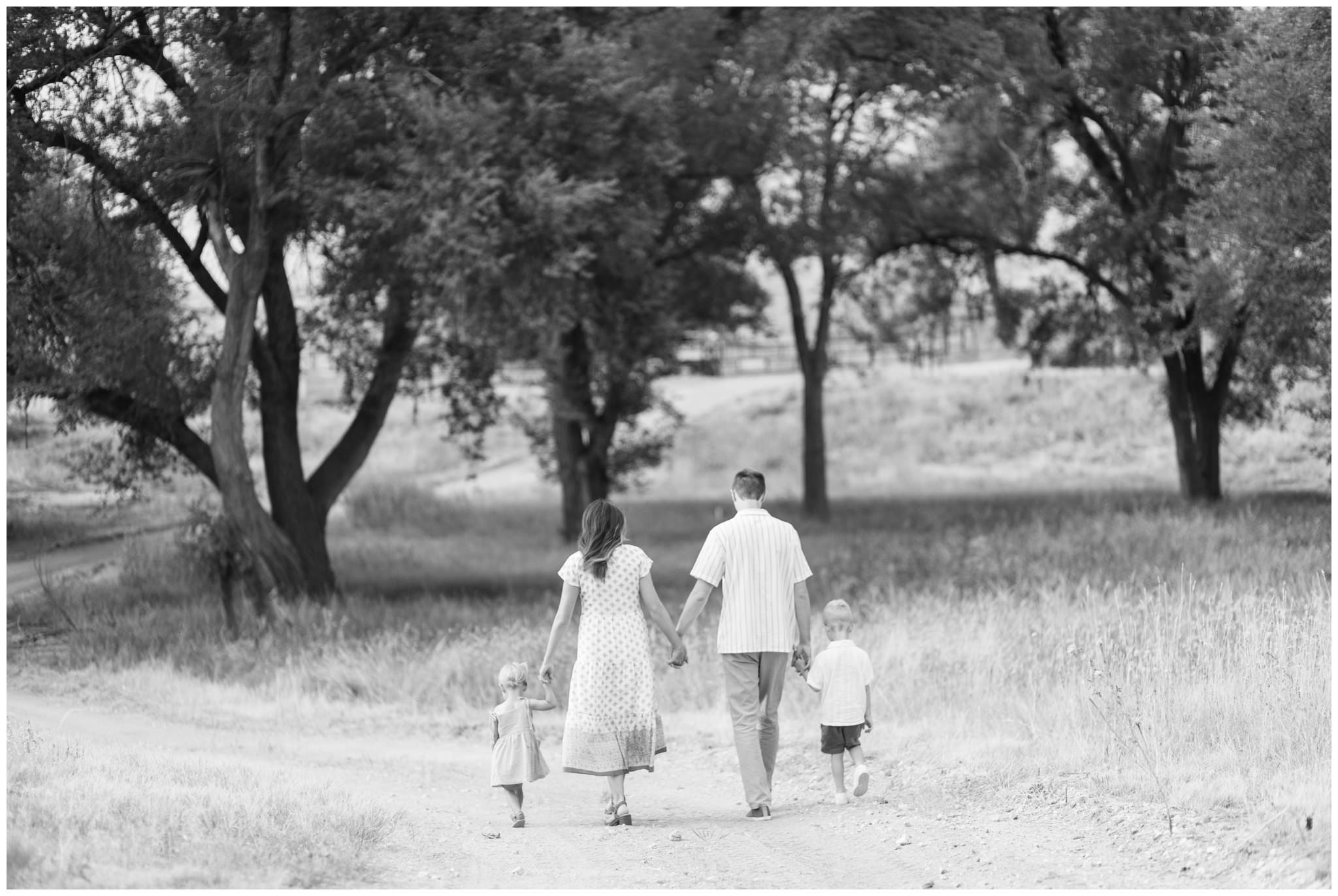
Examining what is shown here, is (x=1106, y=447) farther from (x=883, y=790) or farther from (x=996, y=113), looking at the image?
(x=883, y=790)

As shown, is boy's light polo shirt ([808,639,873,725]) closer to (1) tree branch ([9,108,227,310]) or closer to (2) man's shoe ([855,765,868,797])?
(2) man's shoe ([855,765,868,797])

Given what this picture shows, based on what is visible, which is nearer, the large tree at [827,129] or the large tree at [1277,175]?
the large tree at [1277,175]

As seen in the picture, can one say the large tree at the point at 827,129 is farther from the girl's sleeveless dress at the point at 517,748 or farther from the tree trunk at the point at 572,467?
the girl's sleeveless dress at the point at 517,748

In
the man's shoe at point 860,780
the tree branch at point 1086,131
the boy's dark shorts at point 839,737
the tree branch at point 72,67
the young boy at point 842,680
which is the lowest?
the man's shoe at point 860,780

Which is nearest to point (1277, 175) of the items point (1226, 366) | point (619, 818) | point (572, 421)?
point (1226, 366)

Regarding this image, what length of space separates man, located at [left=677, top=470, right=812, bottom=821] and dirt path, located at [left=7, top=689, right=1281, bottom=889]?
0.66 m

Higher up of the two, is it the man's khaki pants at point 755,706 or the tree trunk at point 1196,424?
the tree trunk at point 1196,424

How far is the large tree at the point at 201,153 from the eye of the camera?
628 inches

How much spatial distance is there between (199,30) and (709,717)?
9.67 meters

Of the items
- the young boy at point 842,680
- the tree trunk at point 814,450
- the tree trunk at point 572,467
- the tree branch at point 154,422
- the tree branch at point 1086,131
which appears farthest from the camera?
the tree trunk at point 814,450

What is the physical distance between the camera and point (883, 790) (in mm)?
9117

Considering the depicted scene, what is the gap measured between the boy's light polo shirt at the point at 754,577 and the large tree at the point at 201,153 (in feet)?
33.8

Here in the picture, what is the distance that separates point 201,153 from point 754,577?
11.1 metres

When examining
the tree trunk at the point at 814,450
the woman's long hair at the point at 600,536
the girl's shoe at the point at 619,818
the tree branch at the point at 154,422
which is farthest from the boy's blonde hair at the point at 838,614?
the tree trunk at the point at 814,450
